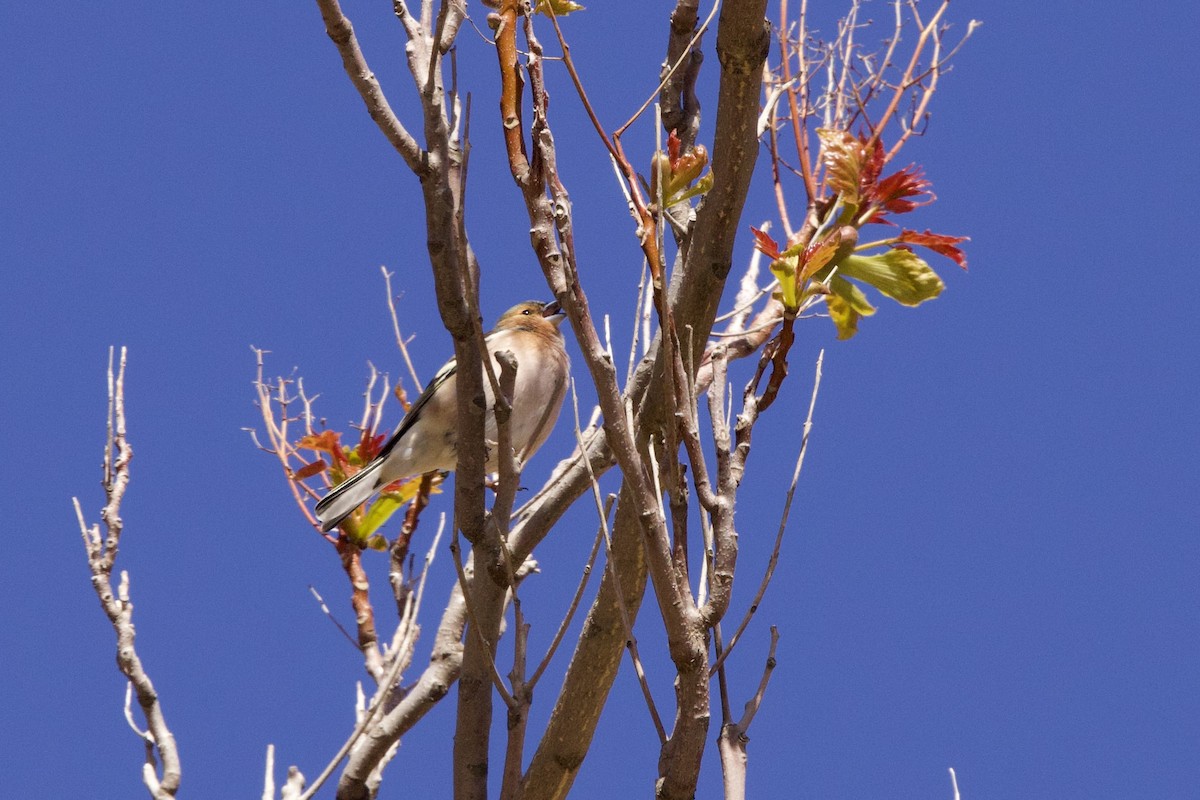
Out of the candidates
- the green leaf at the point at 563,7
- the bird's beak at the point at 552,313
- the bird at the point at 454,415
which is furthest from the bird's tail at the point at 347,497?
the green leaf at the point at 563,7

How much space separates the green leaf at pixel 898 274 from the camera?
2.24 m

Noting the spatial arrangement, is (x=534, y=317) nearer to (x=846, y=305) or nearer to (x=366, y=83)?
(x=366, y=83)

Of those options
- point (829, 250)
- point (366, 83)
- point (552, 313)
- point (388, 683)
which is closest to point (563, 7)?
point (366, 83)

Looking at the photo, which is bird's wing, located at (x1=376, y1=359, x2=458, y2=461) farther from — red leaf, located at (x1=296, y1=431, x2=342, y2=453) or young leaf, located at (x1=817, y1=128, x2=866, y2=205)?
young leaf, located at (x1=817, y1=128, x2=866, y2=205)

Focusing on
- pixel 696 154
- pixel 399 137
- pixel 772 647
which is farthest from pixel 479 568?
pixel 696 154

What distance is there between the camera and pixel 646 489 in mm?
2260

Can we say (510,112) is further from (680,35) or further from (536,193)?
(680,35)

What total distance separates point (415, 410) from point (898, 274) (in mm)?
3883

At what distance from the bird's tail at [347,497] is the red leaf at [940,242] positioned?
2706mm

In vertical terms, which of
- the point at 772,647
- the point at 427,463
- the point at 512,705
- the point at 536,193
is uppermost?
the point at 427,463

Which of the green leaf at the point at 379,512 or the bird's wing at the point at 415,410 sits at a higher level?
the bird's wing at the point at 415,410

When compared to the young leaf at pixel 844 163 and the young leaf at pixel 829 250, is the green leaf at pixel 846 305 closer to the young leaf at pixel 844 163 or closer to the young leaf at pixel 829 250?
the young leaf at pixel 829 250

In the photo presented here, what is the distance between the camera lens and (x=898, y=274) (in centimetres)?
226

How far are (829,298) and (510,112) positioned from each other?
0.69m
